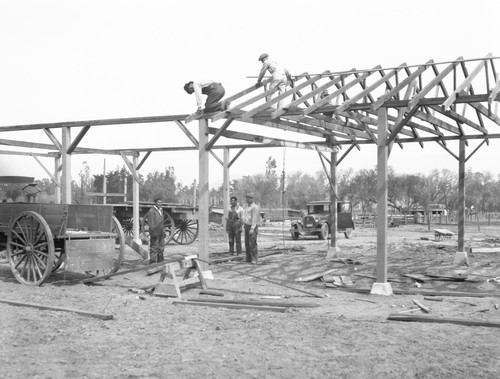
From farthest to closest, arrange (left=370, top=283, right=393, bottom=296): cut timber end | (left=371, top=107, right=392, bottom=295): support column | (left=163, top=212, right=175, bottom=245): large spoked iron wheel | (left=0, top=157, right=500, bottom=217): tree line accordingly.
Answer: (left=0, top=157, right=500, bottom=217): tree line → (left=163, top=212, right=175, bottom=245): large spoked iron wheel → (left=371, top=107, right=392, bottom=295): support column → (left=370, top=283, right=393, bottom=296): cut timber end

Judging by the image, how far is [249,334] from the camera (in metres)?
6.70

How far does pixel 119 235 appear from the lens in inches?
459

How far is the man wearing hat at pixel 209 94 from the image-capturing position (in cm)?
1117

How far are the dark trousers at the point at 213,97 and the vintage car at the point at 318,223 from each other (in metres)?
14.5

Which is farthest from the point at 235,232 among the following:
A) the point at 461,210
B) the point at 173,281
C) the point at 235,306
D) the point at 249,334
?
the point at 249,334

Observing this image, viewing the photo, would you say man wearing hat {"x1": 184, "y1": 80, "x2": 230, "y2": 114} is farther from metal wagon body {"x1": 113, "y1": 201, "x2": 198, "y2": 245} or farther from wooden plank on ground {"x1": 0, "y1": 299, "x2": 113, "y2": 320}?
metal wagon body {"x1": 113, "y1": 201, "x2": 198, "y2": 245}

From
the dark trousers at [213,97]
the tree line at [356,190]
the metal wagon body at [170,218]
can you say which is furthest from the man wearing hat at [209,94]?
the tree line at [356,190]

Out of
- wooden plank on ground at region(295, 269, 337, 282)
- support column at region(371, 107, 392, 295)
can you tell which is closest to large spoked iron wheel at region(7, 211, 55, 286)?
wooden plank on ground at region(295, 269, 337, 282)

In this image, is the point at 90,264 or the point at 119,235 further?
the point at 119,235

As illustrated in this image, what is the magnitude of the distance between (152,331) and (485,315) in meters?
4.42

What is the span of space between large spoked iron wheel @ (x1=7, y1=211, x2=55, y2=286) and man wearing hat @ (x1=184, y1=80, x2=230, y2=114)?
3.60 meters

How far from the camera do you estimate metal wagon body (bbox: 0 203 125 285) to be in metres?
10.2

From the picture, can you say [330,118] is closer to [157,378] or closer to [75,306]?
[75,306]

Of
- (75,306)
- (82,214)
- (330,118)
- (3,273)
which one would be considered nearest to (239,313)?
(75,306)
